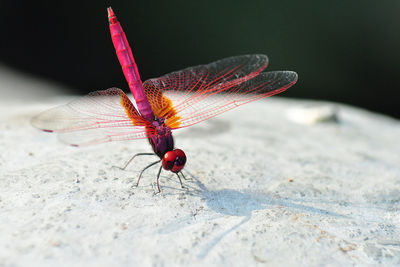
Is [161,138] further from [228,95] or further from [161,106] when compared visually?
[228,95]

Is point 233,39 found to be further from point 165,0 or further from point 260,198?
point 260,198

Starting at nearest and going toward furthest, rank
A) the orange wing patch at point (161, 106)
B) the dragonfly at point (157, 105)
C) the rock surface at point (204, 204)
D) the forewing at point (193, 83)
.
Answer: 1. the rock surface at point (204, 204)
2. the dragonfly at point (157, 105)
3. the orange wing patch at point (161, 106)
4. the forewing at point (193, 83)

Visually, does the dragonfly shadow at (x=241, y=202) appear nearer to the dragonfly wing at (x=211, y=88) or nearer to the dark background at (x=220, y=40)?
the dragonfly wing at (x=211, y=88)

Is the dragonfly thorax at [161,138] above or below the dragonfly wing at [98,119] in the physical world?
below

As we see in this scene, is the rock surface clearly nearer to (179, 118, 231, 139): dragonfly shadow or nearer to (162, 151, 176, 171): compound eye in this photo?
(179, 118, 231, 139): dragonfly shadow

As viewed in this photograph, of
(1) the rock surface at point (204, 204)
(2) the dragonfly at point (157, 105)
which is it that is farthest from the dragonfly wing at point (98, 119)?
(1) the rock surface at point (204, 204)

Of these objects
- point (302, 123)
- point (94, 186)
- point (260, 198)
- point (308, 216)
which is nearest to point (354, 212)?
point (308, 216)

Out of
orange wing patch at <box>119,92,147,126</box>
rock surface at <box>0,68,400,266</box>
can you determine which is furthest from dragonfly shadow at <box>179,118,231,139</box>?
orange wing patch at <box>119,92,147,126</box>
